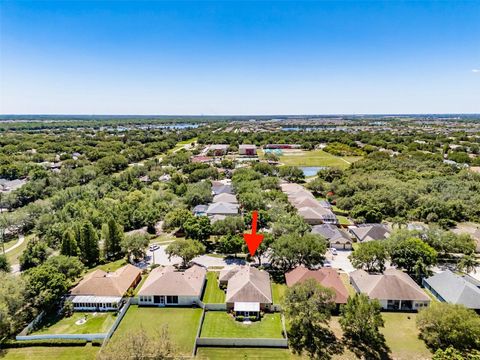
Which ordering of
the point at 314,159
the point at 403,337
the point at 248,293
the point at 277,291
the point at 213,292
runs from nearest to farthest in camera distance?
the point at 403,337
the point at 248,293
the point at 277,291
the point at 213,292
the point at 314,159

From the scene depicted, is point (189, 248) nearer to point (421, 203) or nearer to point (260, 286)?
point (260, 286)

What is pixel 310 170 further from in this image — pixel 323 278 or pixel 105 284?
pixel 105 284

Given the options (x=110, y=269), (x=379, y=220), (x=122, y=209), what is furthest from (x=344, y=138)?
(x=110, y=269)

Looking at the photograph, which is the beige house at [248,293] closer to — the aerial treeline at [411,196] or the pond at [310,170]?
the aerial treeline at [411,196]

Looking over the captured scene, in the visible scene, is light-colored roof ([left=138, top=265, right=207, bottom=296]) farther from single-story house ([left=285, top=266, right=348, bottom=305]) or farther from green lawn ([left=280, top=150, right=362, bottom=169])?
green lawn ([left=280, top=150, right=362, bottom=169])

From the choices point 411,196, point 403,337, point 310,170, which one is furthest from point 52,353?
point 310,170

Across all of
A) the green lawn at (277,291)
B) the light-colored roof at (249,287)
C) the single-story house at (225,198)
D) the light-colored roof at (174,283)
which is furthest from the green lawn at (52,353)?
the single-story house at (225,198)

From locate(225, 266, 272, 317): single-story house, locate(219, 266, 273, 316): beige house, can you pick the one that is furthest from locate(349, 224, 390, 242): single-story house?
locate(225, 266, 272, 317): single-story house
